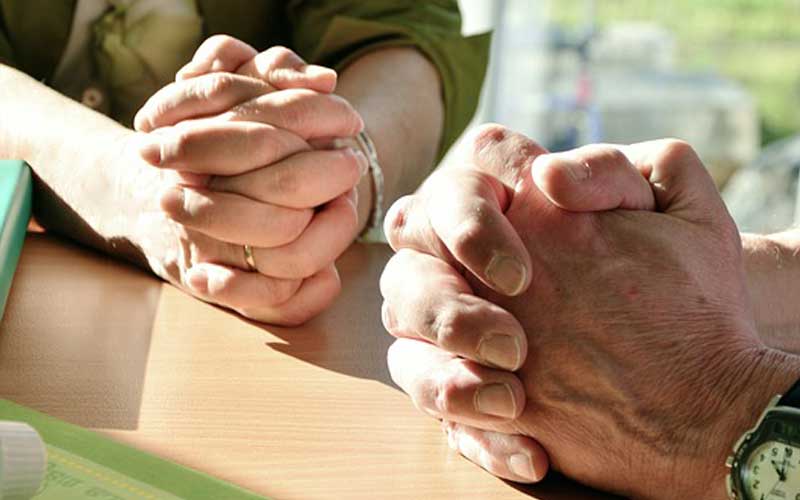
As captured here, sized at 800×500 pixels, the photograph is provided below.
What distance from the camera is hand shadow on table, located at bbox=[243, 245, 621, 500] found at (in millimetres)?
777

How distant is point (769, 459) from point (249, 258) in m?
0.41

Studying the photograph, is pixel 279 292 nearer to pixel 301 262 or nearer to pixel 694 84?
pixel 301 262

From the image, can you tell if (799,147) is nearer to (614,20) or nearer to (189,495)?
(614,20)

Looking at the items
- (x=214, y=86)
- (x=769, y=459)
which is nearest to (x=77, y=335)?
(x=214, y=86)

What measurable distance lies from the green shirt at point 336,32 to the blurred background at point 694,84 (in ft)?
6.54

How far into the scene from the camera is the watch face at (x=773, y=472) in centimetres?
58

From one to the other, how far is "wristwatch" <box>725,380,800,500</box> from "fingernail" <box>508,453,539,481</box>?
0.34ft

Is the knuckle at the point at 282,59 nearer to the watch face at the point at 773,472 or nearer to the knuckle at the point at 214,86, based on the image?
the knuckle at the point at 214,86

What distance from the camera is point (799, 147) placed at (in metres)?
3.86

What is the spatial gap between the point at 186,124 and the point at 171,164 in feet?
0.11

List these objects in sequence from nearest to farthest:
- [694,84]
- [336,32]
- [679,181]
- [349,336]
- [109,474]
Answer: [109,474]
[679,181]
[349,336]
[336,32]
[694,84]

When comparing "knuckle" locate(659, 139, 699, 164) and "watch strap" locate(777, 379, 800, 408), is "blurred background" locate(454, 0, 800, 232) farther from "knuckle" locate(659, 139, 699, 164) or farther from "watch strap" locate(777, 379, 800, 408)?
"watch strap" locate(777, 379, 800, 408)

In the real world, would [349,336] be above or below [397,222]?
below

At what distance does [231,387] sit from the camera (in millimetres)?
725
